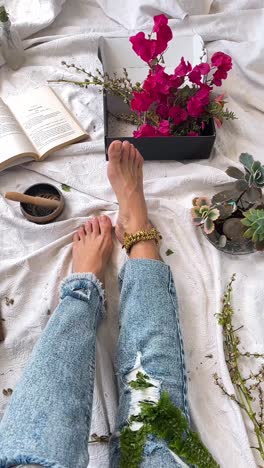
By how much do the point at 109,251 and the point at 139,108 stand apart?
1.18 feet

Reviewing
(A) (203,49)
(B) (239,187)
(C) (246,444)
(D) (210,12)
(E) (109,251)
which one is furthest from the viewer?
(D) (210,12)

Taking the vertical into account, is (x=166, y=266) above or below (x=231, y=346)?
above

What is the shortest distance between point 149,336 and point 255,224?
0.33 meters

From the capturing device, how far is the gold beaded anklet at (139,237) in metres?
0.98

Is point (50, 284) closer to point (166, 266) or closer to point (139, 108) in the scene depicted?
point (166, 266)

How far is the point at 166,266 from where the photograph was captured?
3.09ft

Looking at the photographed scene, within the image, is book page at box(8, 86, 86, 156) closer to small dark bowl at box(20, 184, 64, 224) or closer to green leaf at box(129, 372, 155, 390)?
small dark bowl at box(20, 184, 64, 224)

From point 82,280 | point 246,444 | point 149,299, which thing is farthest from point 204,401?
point 82,280

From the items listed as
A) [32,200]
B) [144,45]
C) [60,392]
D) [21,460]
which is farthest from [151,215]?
[21,460]

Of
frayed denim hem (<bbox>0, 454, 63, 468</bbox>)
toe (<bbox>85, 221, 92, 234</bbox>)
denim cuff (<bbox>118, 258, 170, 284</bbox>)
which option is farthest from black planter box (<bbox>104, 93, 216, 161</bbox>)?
frayed denim hem (<bbox>0, 454, 63, 468</bbox>)

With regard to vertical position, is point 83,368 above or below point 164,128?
below

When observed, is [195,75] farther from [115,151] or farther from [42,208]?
[42,208]

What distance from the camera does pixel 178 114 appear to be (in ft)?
3.28

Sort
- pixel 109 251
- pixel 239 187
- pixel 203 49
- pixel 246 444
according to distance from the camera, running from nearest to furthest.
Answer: pixel 246 444 → pixel 239 187 → pixel 109 251 → pixel 203 49
